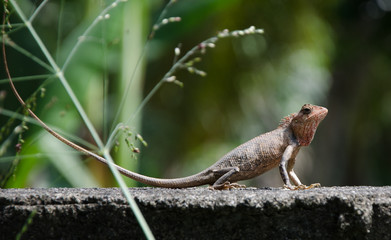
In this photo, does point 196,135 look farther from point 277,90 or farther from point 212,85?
point 277,90

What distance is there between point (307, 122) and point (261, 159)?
21.9 inches

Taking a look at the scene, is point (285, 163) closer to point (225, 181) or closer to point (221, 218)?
point (225, 181)

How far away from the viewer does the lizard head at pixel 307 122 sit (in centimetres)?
427

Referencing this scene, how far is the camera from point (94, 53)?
22.5 feet

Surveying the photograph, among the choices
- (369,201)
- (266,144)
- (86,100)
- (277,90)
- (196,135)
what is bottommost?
(196,135)

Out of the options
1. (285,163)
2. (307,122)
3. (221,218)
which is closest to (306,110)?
(307,122)

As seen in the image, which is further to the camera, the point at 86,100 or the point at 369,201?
the point at 86,100

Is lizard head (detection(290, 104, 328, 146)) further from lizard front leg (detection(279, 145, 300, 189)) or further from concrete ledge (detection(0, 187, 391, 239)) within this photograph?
concrete ledge (detection(0, 187, 391, 239))

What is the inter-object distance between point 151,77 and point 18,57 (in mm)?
5816

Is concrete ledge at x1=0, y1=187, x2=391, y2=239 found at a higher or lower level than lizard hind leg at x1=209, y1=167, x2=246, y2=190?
higher

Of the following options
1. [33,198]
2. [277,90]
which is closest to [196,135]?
[277,90]

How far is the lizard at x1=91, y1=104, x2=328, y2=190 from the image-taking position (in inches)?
147

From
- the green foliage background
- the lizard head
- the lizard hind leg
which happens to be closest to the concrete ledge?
the lizard hind leg

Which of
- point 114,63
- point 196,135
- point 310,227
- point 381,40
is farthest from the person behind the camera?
point 196,135
